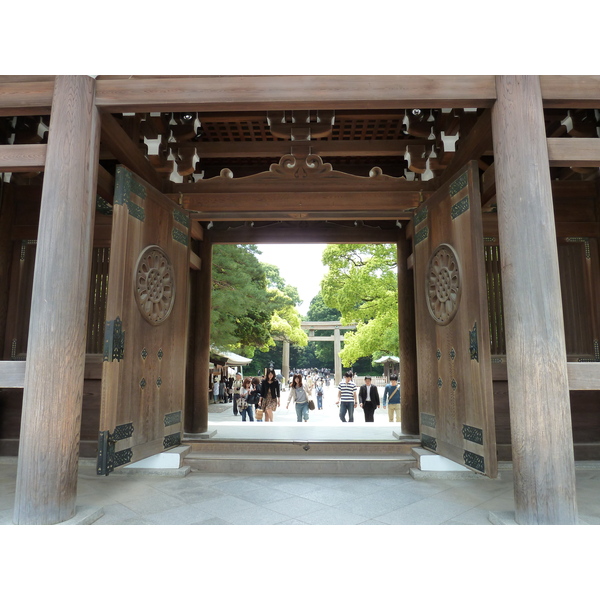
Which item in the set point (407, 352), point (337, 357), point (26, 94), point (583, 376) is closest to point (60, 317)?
point (26, 94)

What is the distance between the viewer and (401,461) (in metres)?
4.36

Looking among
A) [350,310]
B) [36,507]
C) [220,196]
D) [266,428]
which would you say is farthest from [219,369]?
[36,507]

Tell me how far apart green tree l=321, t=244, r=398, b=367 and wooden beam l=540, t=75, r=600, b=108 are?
8941 mm

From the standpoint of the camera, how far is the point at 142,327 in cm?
404

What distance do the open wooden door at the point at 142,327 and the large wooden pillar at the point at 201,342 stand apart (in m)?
1.39

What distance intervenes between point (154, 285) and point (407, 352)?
352 cm

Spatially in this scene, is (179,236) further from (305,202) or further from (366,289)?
(366,289)

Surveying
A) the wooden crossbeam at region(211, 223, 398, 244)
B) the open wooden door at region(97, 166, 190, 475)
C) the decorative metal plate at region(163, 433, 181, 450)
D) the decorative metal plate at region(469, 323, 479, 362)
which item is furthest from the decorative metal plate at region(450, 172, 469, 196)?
the decorative metal plate at region(163, 433, 181, 450)

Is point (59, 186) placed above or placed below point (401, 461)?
above

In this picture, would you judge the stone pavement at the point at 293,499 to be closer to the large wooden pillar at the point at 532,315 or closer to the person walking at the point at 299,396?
the large wooden pillar at the point at 532,315

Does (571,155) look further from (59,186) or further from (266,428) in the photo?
(266,428)

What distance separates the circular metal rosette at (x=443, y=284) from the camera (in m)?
4.01

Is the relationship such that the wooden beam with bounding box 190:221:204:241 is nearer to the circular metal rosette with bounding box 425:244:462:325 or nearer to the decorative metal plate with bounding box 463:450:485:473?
the circular metal rosette with bounding box 425:244:462:325

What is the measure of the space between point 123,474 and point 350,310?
9485 millimetres
